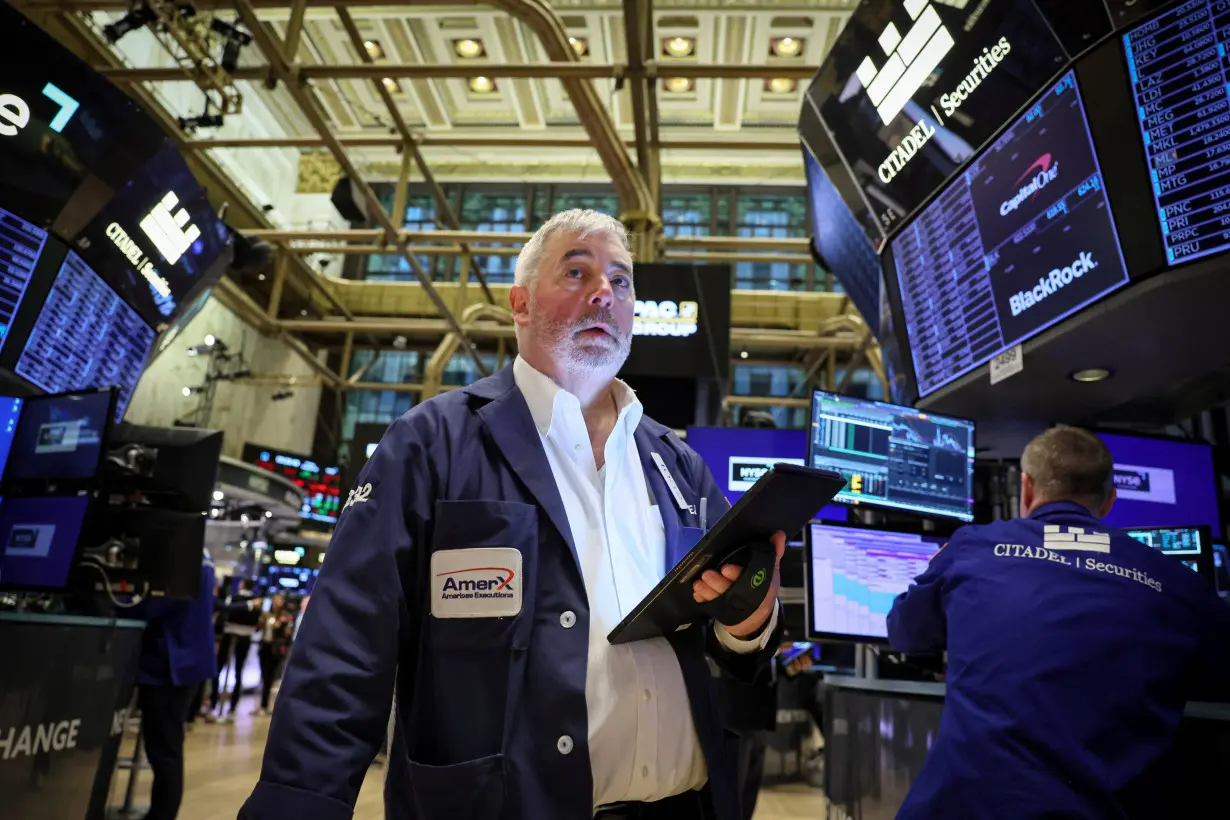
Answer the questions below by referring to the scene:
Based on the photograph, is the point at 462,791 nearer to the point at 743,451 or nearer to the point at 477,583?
the point at 477,583

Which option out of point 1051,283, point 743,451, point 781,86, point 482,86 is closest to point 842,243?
point 743,451

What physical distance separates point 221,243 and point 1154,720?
238 inches

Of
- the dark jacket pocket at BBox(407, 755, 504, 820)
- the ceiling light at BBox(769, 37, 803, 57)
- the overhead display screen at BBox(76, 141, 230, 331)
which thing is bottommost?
the dark jacket pocket at BBox(407, 755, 504, 820)

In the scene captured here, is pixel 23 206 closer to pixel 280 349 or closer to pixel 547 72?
pixel 547 72

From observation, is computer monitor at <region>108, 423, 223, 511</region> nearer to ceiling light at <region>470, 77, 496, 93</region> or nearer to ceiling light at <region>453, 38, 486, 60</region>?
ceiling light at <region>453, 38, 486, 60</region>

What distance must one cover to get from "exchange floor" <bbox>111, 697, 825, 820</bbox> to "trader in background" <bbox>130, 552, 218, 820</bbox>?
0.58m

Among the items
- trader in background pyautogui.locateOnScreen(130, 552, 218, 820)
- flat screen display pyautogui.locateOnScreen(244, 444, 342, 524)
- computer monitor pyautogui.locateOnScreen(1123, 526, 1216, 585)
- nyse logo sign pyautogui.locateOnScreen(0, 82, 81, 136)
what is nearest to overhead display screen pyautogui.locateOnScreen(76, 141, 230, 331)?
A: nyse logo sign pyautogui.locateOnScreen(0, 82, 81, 136)

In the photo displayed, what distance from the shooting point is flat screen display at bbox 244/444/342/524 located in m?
14.0

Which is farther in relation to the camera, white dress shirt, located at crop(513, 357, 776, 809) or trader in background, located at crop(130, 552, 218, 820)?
trader in background, located at crop(130, 552, 218, 820)

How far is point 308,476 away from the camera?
49.0ft

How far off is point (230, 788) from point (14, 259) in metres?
3.29

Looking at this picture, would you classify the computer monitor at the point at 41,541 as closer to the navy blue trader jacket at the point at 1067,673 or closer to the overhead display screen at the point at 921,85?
the navy blue trader jacket at the point at 1067,673

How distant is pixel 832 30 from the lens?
1004 cm

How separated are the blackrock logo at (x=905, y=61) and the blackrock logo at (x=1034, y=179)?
0.67m
